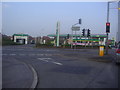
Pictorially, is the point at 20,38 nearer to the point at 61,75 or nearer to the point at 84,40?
the point at 84,40

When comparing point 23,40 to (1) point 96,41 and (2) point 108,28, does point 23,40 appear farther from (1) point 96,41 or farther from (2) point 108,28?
(2) point 108,28

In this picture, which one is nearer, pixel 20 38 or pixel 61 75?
pixel 61 75

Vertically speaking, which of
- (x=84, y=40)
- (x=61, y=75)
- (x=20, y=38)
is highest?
(x=20, y=38)

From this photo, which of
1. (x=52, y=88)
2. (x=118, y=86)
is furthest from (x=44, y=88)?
(x=118, y=86)

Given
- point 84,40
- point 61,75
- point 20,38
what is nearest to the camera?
point 61,75

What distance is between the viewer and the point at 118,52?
1284 cm

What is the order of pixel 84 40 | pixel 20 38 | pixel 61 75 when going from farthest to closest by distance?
pixel 20 38, pixel 84 40, pixel 61 75

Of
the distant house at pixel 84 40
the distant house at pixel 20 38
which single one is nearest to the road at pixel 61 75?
the distant house at pixel 84 40

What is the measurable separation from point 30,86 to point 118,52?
338 inches

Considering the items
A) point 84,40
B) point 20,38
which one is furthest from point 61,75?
point 20,38

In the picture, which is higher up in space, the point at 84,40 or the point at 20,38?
the point at 20,38

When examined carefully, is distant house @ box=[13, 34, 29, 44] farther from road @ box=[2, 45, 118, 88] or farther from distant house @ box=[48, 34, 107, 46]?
road @ box=[2, 45, 118, 88]

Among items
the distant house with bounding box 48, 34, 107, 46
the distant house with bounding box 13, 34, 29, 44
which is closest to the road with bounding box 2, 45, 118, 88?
the distant house with bounding box 48, 34, 107, 46

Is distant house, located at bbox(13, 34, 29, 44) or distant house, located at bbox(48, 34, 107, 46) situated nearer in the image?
distant house, located at bbox(48, 34, 107, 46)
